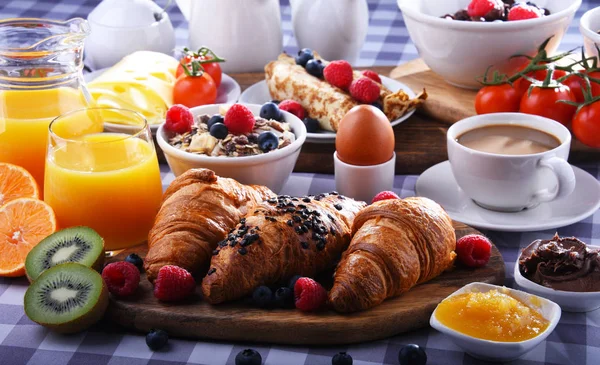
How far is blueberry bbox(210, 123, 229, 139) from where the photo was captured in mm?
2166

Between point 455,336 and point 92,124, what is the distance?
1113mm

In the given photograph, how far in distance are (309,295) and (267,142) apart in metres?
0.60

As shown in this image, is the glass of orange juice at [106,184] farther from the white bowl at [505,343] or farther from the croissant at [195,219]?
the white bowl at [505,343]

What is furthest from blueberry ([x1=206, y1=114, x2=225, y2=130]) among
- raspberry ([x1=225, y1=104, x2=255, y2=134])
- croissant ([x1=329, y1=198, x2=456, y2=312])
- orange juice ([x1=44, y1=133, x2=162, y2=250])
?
croissant ([x1=329, y1=198, x2=456, y2=312])

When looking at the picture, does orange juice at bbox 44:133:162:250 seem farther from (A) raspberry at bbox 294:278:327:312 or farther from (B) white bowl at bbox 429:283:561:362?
(B) white bowl at bbox 429:283:561:362

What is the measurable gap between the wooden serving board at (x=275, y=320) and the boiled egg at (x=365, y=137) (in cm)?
49

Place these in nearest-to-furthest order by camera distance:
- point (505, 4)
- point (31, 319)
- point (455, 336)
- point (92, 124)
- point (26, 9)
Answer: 1. point (455, 336)
2. point (31, 319)
3. point (92, 124)
4. point (505, 4)
5. point (26, 9)

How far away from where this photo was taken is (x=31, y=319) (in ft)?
5.47

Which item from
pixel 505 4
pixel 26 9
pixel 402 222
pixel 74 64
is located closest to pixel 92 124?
pixel 74 64

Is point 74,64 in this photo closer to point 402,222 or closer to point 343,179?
point 343,179

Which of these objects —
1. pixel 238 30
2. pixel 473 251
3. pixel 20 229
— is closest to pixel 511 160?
pixel 473 251

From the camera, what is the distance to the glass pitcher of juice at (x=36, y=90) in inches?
83.4

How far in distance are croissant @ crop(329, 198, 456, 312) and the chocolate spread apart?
6.9 inches

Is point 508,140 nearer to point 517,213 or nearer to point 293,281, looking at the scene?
point 517,213
